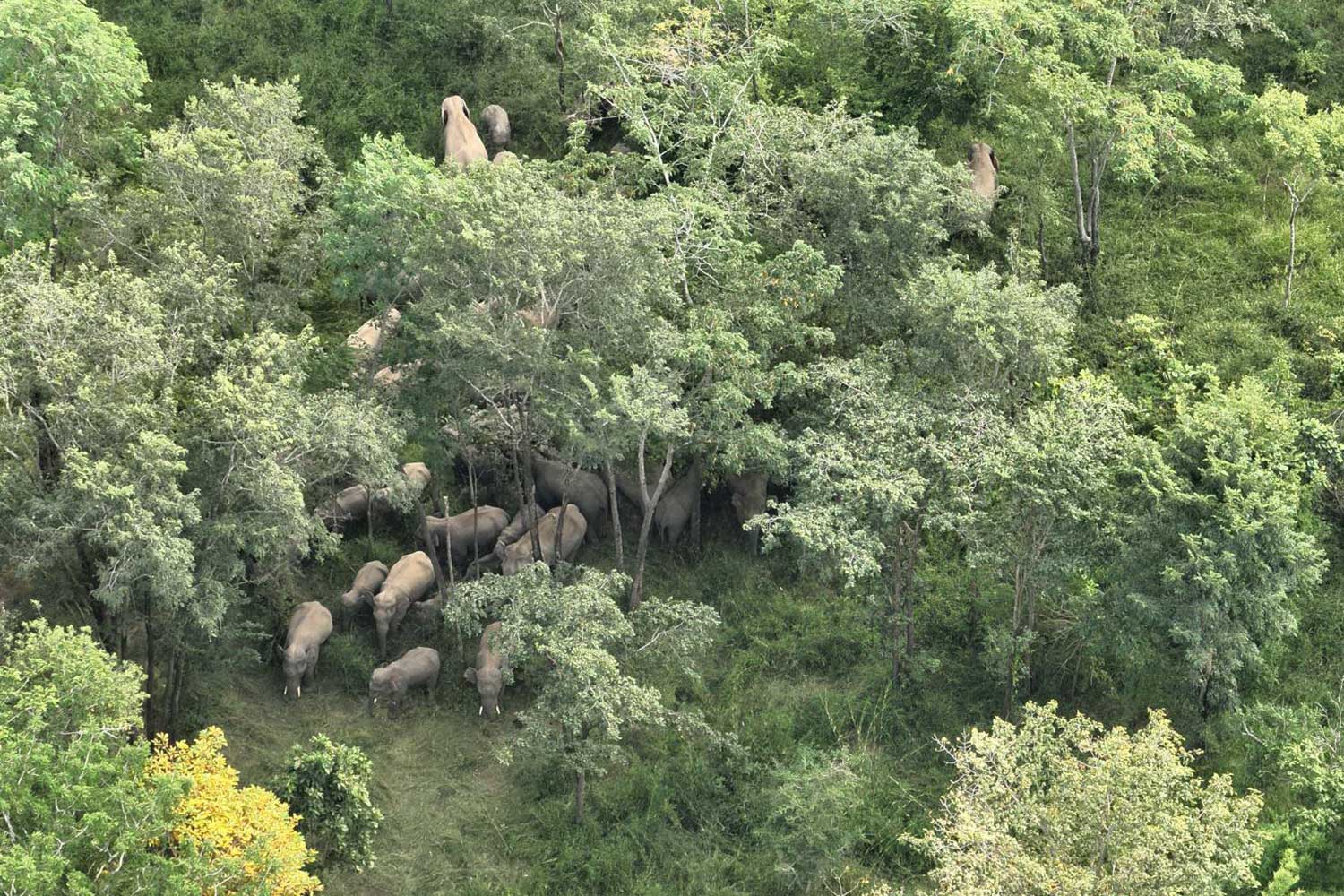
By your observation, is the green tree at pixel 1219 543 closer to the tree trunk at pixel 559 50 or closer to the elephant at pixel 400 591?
the elephant at pixel 400 591

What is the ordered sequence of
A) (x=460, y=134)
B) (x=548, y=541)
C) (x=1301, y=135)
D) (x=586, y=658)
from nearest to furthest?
(x=586, y=658) → (x=548, y=541) → (x=1301, y=135) → (x=460, y=134)

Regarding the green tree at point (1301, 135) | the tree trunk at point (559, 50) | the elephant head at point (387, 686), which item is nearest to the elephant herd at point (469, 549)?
the elephant head at point (387, 686)

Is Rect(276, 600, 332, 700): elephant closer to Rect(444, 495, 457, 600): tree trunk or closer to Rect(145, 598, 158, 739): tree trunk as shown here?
Rect(444, 495, 457, 600): tree trunk

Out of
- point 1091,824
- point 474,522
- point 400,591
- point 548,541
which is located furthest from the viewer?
point 474,522

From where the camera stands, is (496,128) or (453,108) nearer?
(453,108)

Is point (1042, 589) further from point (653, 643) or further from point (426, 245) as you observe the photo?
point (426, 245)

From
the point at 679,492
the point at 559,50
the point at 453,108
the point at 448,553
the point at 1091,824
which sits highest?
the point at 559,50

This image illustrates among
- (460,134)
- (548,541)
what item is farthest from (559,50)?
(548,541)

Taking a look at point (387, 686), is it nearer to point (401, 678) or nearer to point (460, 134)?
point (401, 678)
